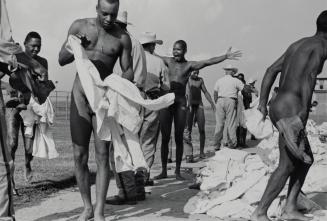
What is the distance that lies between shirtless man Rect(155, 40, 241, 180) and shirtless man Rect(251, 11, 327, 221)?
331 centimetres

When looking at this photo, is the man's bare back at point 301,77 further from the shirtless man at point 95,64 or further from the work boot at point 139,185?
the work boot at point 139,185

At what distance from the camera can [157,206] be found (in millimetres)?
6805

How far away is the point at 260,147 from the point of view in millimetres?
9430

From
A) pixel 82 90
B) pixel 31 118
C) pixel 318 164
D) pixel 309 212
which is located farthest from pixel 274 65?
pixel 31 118

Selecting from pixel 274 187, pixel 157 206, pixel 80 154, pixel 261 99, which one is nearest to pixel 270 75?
pixel 261 99

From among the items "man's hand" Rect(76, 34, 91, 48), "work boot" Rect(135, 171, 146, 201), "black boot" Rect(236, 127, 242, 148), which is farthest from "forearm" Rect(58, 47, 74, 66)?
"black boot" Rect(236, 127, 242, 148)

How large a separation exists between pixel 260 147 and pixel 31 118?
3.64m

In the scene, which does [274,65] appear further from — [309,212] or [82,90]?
[82,90]

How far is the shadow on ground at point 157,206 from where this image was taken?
6.17 meters

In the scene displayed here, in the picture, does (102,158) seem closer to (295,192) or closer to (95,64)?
(95,64)

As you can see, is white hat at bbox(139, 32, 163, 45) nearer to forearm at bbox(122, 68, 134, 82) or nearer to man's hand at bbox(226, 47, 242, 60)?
man's hand at bbox(226, 47, 242, 60)

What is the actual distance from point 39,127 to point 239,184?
135 inches

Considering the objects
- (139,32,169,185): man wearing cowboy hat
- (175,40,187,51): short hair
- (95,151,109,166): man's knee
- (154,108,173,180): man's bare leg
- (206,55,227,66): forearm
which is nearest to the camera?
(95,151,109,166): man's knee

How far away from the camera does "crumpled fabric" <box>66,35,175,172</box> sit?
216 inches
